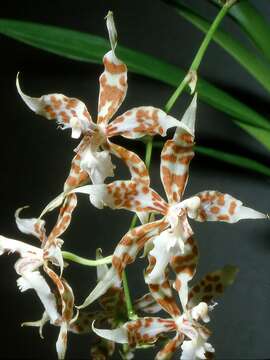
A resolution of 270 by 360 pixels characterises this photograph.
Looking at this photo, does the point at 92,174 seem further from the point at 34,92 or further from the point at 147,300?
the point at 34,92

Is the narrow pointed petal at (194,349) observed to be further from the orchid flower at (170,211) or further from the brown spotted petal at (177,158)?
the brown spotted petal at (177,158)

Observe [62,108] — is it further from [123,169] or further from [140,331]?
[123,169]

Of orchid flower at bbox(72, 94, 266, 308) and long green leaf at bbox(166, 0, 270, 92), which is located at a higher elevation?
long green leaf at bbox(166, 0, 270, 92)

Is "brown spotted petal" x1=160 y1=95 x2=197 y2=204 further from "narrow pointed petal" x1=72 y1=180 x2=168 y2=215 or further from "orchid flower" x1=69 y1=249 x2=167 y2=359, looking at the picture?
"orchid flower" x1=69 y1=249 x2=167 y2=359

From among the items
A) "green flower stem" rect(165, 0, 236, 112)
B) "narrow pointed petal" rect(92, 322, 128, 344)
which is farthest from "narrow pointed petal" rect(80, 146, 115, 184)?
"narrow pointed petal" rect(92, 322, 128, 344)

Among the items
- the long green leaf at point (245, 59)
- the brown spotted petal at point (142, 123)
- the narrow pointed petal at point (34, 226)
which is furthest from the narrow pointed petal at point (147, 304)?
the long green leaf at point (245, 59)

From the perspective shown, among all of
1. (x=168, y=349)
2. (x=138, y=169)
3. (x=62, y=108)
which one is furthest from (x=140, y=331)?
(x=62, y=108)
